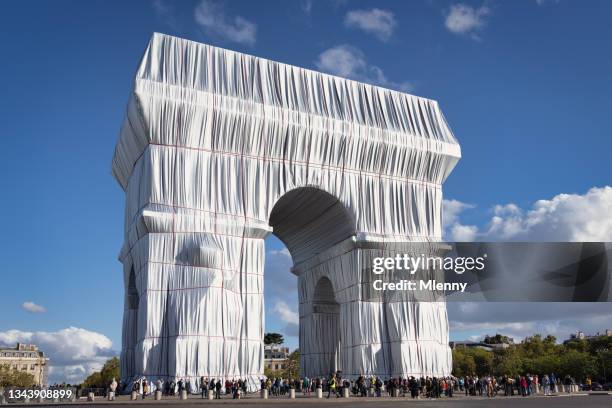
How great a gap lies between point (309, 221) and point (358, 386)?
10.0 m

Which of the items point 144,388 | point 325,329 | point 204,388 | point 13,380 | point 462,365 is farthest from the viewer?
point 462,365

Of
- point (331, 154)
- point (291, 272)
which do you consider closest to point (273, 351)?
point (291, 272)

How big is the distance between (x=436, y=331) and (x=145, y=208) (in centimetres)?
1564

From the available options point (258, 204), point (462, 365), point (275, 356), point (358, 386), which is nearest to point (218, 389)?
point (358, 386)

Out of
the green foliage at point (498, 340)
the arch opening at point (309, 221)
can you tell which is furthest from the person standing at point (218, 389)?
the green foliage at point (498, 340)

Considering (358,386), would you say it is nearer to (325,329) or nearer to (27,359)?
(325,329)

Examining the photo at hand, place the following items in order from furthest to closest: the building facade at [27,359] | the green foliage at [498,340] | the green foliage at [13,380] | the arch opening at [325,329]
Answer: the green foliage at [498,340], the building facade at [27,359], the green foliage at [13,380], the arch opening at [325,329]

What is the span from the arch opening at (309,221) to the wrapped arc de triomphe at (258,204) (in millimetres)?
130

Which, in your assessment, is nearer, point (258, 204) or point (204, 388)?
point (204, 388)

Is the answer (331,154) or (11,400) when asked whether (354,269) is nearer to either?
(331,154)

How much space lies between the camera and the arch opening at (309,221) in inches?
1335

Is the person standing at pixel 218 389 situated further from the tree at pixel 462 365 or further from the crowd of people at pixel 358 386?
the tree at pixel 462 365

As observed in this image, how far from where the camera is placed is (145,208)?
93.9ft

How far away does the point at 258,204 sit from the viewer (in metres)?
31.0
